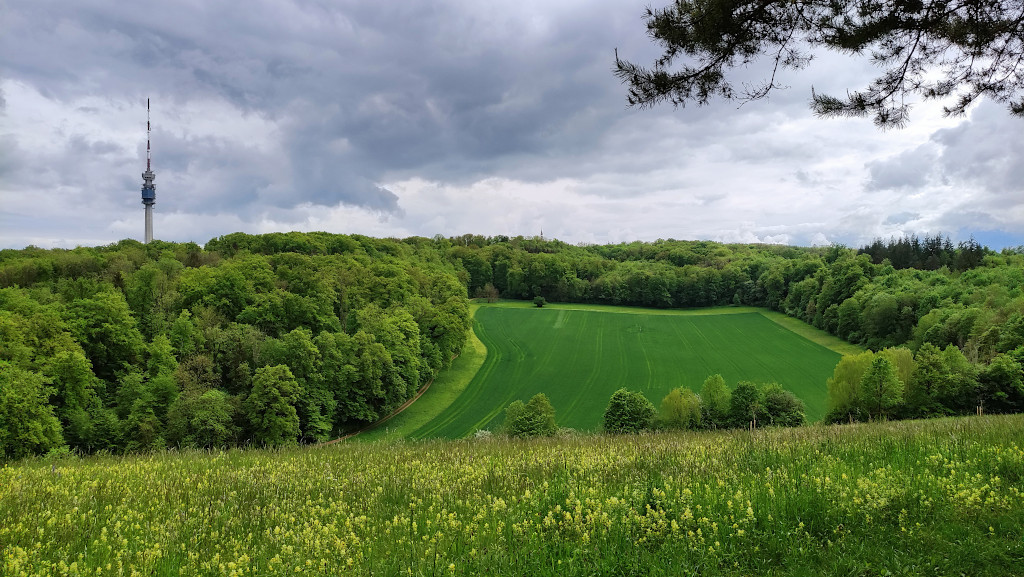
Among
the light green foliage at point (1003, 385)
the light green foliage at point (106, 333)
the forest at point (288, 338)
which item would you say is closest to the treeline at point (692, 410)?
the forest at point (288, 338)

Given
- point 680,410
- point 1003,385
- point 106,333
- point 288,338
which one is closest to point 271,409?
point 288,338

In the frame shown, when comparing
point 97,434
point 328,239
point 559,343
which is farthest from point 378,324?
point 328,239

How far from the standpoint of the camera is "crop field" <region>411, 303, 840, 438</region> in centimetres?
5891

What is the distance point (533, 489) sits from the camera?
662 centimetres

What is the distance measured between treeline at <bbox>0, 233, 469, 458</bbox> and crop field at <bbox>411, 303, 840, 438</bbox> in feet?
29.1

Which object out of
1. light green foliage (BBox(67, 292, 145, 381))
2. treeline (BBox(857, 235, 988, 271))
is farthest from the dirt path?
treeline (BBox(857, 235, 988, 271))

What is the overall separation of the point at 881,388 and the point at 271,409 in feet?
165

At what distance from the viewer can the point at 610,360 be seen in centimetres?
7588

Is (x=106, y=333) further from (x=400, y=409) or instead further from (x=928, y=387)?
(x=928, y=387)

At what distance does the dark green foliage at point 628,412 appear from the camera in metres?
46.2

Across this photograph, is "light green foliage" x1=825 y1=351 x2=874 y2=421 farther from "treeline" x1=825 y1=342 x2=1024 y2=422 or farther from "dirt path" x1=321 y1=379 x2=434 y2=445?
"dirt path" x1=321 y1=379 x2=434 y2=445

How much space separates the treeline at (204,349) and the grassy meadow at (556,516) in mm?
19395

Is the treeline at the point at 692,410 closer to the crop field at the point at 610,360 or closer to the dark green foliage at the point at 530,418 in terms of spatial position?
the dark green foliage at the point at 530,418

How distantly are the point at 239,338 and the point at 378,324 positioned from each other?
14798 mm
